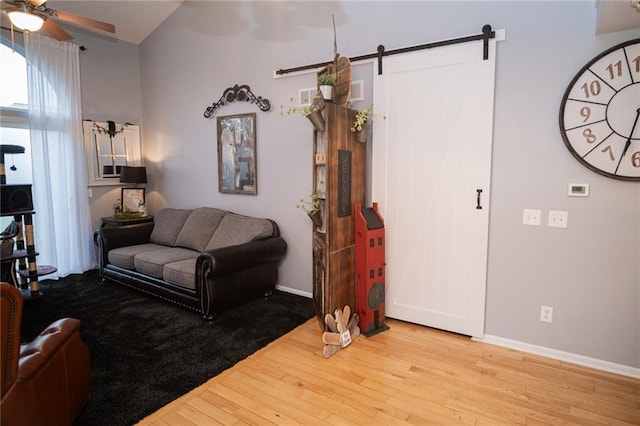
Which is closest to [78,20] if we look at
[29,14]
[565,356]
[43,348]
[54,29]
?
[54,29]

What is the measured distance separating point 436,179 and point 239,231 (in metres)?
2.18

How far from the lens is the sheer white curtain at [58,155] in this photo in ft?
14.5

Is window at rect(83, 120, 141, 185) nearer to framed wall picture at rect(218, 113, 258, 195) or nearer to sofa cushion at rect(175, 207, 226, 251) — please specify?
sofa cushion at rect(175, 207, 226, 251)

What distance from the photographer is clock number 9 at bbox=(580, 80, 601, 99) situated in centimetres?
250

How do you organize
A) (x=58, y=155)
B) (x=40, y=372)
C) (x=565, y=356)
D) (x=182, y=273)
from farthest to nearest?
(x=58, y=155)
(x=182, y=273)
(x=565, y=356)
(x=40, y=372)

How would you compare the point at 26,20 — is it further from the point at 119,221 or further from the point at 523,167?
the point at 523,167

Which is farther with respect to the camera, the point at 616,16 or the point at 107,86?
the point at 107,86

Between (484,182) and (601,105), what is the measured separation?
0.89 m

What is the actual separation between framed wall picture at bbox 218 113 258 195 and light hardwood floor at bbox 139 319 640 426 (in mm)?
2133

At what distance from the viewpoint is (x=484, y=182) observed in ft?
9.64

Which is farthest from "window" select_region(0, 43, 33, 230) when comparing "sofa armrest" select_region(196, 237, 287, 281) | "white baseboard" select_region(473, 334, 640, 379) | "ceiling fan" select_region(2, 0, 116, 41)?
"white baseboard" select_region(473, 334, 640, 379)

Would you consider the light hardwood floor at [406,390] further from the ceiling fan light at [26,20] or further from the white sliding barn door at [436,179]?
the ceiling fan light at [26,20]

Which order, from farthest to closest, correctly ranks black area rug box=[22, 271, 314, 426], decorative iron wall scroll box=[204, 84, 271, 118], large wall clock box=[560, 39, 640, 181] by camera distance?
decorative iron wall scroll box=[204, 84, 271, 118] → large wall clock box=[560, 39, 640, 181] → black area rug box=[22, 271, 314, 426]

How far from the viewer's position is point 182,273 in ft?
11.8
